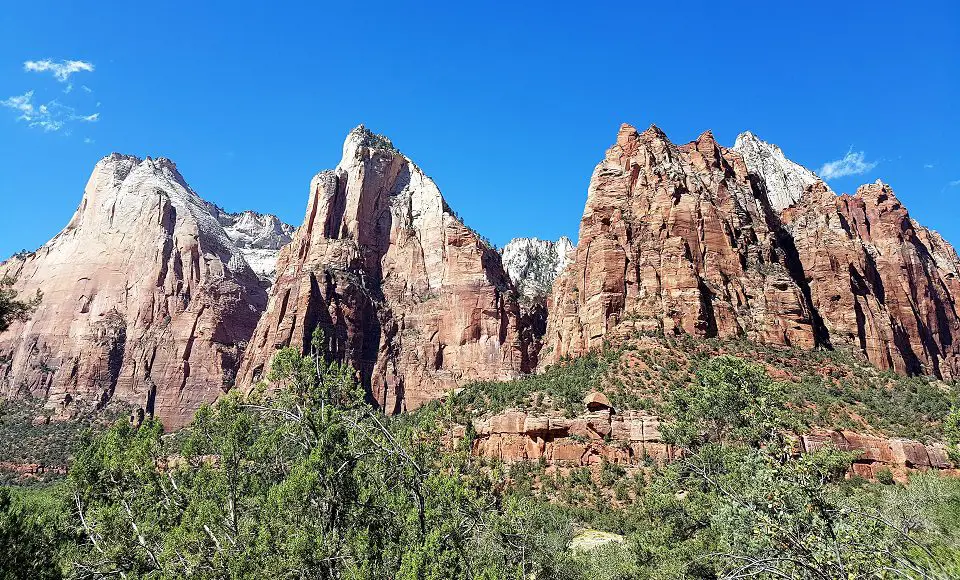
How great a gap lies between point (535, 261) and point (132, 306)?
94.0m

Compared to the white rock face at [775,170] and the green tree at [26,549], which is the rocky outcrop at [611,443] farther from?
the white rock face at [775,170]

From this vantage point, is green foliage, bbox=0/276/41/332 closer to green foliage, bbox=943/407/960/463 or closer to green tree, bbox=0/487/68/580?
green tree, bbox=0/487/68/580

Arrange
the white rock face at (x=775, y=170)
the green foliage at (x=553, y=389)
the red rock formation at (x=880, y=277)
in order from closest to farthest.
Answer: the green foliage at (x=553, y=389), the red rock formation at (x=880, y=277), the white rock face at (x=775, y=170)

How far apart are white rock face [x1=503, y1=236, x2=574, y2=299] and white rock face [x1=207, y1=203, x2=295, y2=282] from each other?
62.8 m

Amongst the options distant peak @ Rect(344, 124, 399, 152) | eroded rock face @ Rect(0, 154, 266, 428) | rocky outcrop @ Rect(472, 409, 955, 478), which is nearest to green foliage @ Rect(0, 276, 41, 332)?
rocky outcrop @ Rect(472, 409, 955, 478)

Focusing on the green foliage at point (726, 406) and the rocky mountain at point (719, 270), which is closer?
the green foliage at point (726, 406)

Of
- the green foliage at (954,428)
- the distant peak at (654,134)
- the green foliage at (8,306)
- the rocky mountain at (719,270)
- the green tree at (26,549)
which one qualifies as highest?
the distant peak at (654,134)

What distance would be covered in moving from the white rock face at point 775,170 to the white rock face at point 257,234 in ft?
388

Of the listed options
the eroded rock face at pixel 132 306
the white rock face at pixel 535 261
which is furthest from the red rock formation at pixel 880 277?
the eroded rock face at pixel 132 306

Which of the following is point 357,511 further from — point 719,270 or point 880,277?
point 880,277

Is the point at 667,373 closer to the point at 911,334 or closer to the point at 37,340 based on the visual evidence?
the point at 911,334

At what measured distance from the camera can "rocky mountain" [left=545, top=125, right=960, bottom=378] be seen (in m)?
63.8

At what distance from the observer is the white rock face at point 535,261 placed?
5748 inches

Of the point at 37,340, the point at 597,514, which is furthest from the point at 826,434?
the point at 37,340
